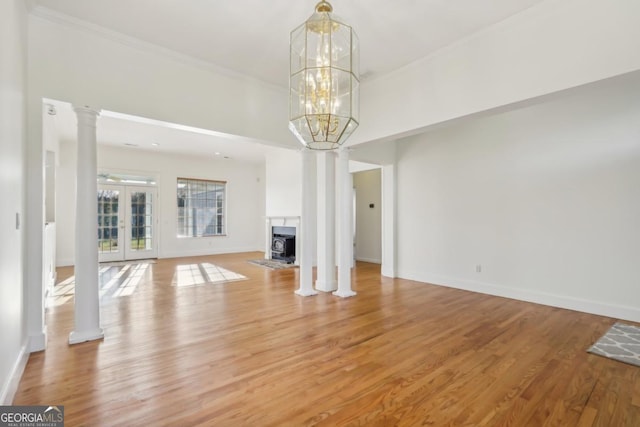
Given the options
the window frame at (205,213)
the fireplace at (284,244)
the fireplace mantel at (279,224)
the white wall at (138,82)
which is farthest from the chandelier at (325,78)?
the window frame at (205,213)

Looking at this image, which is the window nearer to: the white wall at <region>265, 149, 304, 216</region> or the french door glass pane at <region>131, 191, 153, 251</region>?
the french door glass pane at <region>131, 191, 153, 251</region>

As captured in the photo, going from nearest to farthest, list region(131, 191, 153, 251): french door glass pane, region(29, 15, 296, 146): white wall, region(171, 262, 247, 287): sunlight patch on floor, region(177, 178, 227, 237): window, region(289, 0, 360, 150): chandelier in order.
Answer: region(289, 0, 360, 150): chandelier, region(29, 15, 296, 146): white wall, region(171, 262, 247, 287): sunlight patch on floor, region(131, 191, 153, 251): french door glass pane, region(177, 178, 227, 237): window

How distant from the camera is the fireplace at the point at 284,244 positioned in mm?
8164

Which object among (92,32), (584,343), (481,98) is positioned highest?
(92,32)

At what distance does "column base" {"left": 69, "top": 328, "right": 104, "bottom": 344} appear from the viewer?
2.97 metres

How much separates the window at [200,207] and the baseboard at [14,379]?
272 inches

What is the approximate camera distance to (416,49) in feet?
11.6

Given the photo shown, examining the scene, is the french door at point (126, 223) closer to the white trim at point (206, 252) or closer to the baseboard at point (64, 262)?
the white trim at point (206, 252)

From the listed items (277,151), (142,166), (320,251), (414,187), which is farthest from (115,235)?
(414,187)

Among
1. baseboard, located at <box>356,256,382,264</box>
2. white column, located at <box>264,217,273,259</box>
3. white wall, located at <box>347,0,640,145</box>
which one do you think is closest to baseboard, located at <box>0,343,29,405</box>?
white wall, located at <box>347,0,640,145</box>

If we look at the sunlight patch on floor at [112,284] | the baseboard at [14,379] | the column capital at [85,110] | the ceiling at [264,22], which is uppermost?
the ceiling at [264,22]

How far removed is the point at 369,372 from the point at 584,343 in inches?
89.3

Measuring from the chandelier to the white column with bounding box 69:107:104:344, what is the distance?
2.20m

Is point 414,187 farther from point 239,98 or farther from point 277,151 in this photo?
point 277,151
